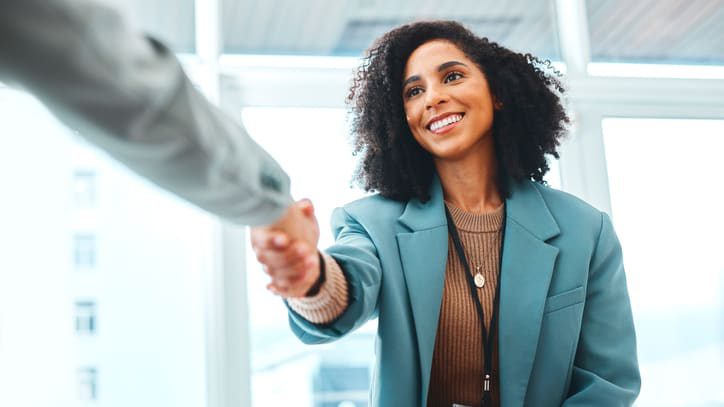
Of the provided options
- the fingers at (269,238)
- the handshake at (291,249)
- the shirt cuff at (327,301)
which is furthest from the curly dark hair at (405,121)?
the fingers at (269,238)

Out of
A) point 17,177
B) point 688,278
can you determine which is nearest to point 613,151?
point 688,278

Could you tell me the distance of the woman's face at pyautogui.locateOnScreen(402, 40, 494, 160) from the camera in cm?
170

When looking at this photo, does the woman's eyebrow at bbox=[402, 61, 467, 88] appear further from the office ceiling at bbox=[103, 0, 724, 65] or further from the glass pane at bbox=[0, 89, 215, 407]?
the office ceiling at bbox=[103, 0, 724, 65]

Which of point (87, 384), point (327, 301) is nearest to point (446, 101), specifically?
point (327, 301)

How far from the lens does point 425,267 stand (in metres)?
1.58

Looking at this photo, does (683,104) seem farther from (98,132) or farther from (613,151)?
(98,132)

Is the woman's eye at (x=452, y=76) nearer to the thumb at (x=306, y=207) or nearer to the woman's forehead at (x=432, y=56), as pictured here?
the woman's forehead at (x=432, y=56)

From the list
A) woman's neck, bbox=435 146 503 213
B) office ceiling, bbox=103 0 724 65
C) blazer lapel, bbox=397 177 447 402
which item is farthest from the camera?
office ceiling, bbox=103 0 724 65

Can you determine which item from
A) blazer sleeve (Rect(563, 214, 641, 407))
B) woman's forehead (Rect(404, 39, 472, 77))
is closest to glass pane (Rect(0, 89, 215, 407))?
woman's forehead (Rect(404, 39, 472, 77))

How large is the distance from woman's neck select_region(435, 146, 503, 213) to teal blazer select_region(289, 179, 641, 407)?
44mm

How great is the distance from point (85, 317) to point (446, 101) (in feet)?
4.52

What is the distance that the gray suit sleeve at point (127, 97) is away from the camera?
1.69 ft

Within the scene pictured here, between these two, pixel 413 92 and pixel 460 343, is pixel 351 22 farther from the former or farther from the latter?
pixel 460 343

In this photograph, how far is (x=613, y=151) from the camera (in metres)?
3.00
